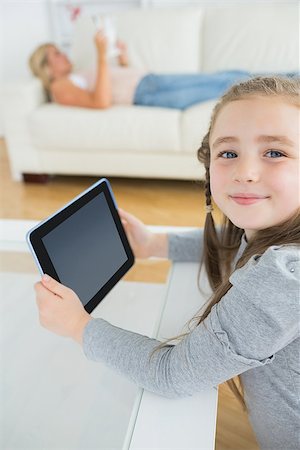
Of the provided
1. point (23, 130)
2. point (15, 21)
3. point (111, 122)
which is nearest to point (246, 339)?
point (111, 122)

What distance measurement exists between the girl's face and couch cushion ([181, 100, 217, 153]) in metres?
1.50

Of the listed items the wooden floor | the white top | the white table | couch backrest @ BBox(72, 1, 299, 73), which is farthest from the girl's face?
couch backrest @ BBox(72, 1, 299, 73)

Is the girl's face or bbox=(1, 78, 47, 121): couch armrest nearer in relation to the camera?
the girl's face

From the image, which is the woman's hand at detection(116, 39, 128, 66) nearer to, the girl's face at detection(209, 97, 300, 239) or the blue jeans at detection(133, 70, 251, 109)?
the blue jeans at detection(133, 70, 251, 109)

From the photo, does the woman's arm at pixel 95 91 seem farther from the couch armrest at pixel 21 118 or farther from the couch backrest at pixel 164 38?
the couch backrest at pixel 164 38

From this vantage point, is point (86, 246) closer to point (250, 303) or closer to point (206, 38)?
point (250, 303)

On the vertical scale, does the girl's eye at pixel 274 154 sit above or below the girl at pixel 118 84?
above

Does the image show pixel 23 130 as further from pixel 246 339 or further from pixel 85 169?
pixel 246 339

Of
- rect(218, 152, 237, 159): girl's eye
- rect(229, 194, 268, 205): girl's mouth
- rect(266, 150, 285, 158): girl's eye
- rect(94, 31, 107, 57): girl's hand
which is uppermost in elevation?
rect(94, 31, 107, 57): girl's hand

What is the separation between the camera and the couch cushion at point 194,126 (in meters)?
2.18

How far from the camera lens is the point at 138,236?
3.44 ft

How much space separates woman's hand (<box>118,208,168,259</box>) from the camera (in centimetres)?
103

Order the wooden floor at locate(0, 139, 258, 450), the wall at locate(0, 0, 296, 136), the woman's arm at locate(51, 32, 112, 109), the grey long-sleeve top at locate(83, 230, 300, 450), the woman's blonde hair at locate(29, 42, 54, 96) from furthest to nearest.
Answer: the wall at locate(0, 0, 296, 136)
the woman's blonde hair at locate(29, 42, 54, 96)
the woman's arm at locate(51, 32, 112, 109)
the wooden floor at locate(0, 139, 258, 450)
the grey long-sleeve top at locate(83, 230, 300, 450)

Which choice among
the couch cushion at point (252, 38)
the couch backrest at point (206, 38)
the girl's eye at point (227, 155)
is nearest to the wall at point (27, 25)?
the couch backrest at point (206, 38)
